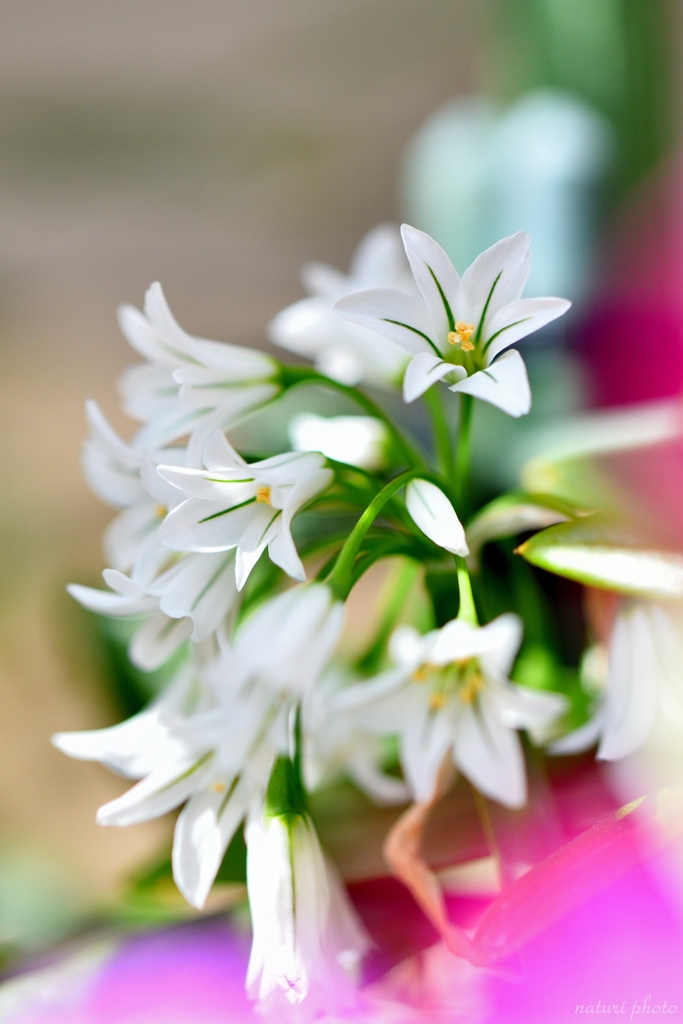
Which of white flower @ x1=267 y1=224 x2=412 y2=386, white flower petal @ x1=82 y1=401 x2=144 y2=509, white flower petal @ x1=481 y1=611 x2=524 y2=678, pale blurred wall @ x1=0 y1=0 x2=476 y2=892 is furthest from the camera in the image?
pale blurred wall @ x1=0 y1=0 x2=476 y2=892

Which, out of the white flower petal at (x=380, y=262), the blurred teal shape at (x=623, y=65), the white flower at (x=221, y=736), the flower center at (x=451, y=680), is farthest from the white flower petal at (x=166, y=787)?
the blurred teal shape at (x=623, y=65)

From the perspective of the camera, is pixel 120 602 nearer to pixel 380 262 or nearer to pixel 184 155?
pixel 380 262

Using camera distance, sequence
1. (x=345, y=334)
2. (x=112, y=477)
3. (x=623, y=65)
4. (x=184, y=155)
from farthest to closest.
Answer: (x=184, y=155) < (x=623, y=65) < (x=345, y=334) < (x=112, y=477)

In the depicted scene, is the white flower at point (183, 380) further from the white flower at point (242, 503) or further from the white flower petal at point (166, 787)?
the white flower petal at point (166, 787)

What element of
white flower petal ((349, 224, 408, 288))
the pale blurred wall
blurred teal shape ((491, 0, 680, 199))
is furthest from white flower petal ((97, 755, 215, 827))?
the pale blurred wall

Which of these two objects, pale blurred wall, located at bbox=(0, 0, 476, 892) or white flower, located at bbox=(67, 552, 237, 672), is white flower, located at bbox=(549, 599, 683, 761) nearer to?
white flower, located at bbox=(67, 552, 237, 672)

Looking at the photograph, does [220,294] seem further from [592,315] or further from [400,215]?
[592,315]

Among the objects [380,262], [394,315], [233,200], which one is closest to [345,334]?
[380,262]
